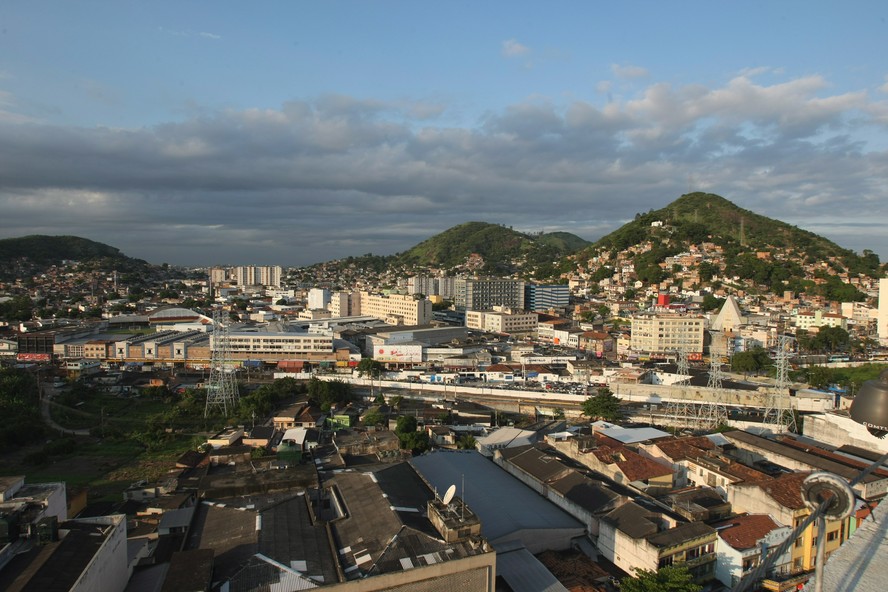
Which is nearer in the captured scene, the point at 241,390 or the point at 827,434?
the point at 827,434

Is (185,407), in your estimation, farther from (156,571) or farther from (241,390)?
(156,571)

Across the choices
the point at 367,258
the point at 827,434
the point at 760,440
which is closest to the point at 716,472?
the point at 760,440

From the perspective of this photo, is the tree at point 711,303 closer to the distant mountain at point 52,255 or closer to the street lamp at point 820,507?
the street lamp at point 820,507

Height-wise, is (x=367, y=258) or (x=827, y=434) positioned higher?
(x=367, y=258)

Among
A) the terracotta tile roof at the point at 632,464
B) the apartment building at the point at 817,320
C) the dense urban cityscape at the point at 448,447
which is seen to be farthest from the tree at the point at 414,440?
the apartment building at the point at 817,320

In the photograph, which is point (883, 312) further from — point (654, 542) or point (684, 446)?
point (654, 542)

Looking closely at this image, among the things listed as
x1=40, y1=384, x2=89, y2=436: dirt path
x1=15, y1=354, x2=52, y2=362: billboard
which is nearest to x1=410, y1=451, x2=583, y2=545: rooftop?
x1=40, y1=384, x2=89, y2=436: dirt path

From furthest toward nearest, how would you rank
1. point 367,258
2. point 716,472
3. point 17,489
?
point 367,258 → point 716,472 → point 17,489

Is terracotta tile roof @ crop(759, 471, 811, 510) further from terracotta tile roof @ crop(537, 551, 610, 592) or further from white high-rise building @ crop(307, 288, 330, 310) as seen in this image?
white high-rise building @ crop(307, 288, 330, 310)
